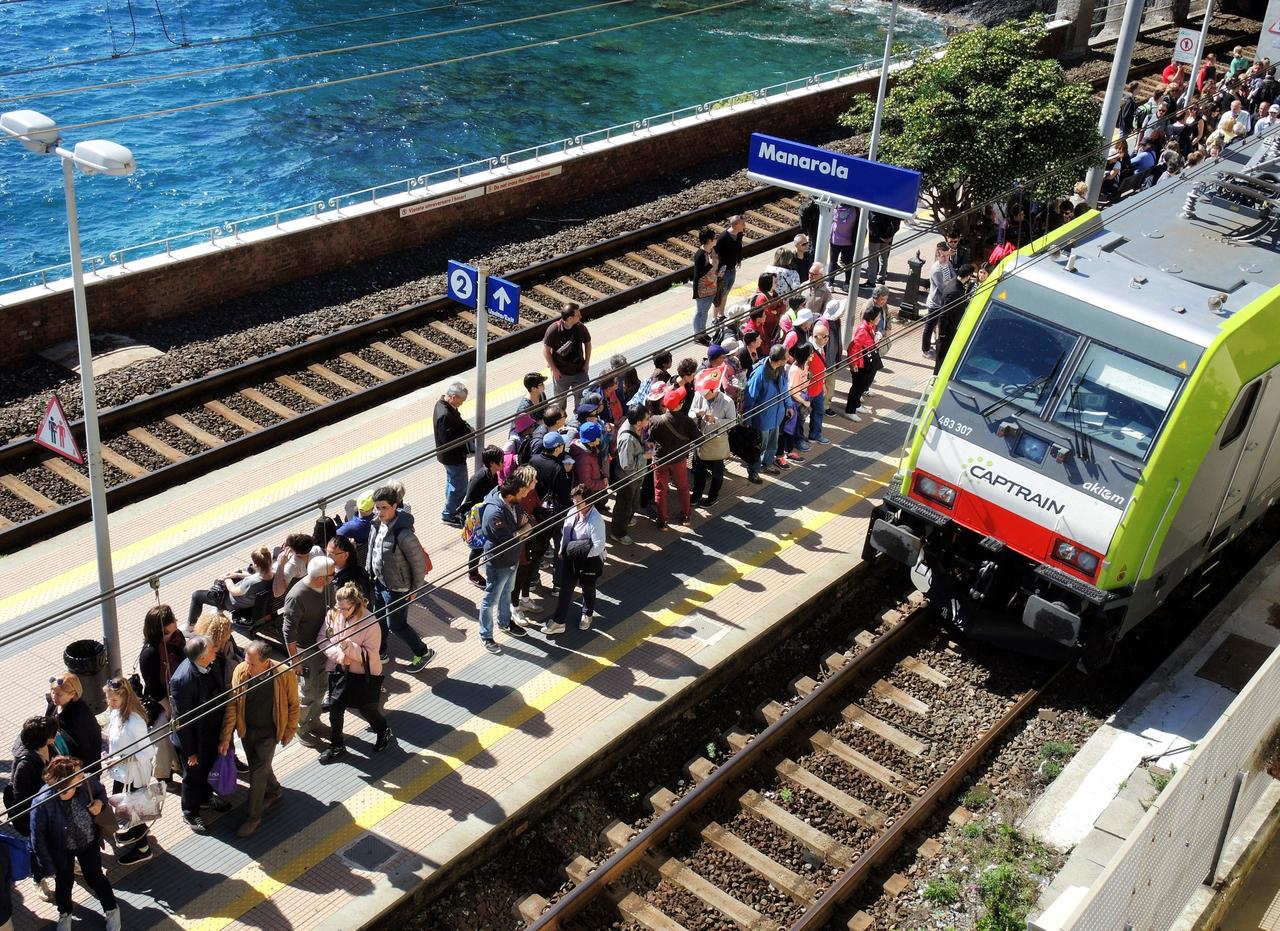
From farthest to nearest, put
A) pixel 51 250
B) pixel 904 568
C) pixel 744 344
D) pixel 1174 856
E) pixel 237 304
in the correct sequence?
1. pixel 51 250
2. pixel 237 304
3. pixel 744 344
4. pixel 904 568
5. pixel 1174 856

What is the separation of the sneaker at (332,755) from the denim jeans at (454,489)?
Answer: 3.14 metres

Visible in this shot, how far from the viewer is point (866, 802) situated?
10.2 metres

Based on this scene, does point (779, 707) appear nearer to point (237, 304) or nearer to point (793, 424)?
point (793, 424)

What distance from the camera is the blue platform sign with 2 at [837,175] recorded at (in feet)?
48.3

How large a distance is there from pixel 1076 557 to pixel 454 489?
18.3 feet

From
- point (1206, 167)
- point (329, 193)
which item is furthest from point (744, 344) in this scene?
point (329, 193)

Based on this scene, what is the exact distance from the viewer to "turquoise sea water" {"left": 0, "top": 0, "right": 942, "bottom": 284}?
110 ft

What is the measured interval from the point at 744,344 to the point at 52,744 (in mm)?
7710

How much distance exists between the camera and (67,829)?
792 cm

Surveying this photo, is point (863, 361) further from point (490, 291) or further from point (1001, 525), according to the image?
point (490, 291)

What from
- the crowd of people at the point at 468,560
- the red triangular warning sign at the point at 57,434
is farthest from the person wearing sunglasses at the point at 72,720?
the red triangular warning sign at the point at 57,434

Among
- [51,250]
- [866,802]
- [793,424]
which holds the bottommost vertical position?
[51,250]

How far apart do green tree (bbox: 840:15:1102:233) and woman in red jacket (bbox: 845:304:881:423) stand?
3054mm

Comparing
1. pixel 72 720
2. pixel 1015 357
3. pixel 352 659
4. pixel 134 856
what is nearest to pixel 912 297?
pixel 1015 357
